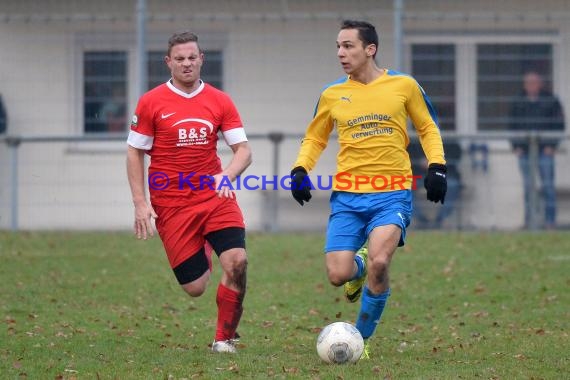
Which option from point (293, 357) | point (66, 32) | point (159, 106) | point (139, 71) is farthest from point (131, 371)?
point (66, 32)

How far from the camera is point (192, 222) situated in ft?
26.8

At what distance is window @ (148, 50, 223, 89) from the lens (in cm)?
1542

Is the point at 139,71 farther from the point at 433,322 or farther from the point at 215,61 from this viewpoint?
the point at 433,322

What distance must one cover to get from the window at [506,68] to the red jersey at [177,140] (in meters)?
7.88

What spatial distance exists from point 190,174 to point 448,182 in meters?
7.87

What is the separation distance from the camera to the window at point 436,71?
15500mm

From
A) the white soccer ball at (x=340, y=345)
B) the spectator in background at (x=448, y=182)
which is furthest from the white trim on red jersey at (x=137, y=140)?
the spectator in background at (x=448, y=182)

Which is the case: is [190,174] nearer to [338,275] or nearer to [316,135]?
[316,135]

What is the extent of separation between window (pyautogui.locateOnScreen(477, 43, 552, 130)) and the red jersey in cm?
788

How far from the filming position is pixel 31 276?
12094mm

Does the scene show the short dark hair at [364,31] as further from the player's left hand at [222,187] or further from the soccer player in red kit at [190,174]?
the player's left hand at [222,187]

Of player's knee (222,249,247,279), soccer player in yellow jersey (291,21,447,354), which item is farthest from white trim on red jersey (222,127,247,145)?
player's knee (222,249,247,279)

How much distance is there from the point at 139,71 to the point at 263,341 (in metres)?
6.80

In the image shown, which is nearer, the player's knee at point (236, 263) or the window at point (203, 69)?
the player's knee at point (236, 263)
